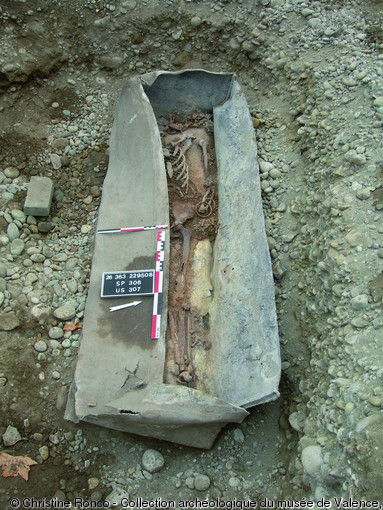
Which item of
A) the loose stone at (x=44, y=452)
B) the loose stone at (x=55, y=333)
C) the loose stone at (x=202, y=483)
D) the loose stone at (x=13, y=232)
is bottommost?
the loose stone at (x=202, y=483)

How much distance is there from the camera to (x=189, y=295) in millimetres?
4102

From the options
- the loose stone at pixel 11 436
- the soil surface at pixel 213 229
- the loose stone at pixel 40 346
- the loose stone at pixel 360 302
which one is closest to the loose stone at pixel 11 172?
the soil surface at pixel 213 229

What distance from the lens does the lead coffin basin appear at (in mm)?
3195

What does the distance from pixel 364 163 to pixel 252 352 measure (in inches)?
69.6

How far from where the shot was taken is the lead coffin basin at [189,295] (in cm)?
320

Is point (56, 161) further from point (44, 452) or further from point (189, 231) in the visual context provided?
point (44, 452)

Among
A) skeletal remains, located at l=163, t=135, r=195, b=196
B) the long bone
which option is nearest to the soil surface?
the long bone

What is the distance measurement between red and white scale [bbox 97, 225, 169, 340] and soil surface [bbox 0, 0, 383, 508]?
623 millimetres

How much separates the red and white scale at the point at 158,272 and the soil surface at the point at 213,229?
62cm

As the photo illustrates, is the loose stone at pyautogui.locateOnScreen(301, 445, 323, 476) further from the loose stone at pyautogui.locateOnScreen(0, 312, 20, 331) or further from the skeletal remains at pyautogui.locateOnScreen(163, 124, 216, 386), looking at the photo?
the loose stone at pyautogui.locateOnScreen(0, 312, 20, 331)

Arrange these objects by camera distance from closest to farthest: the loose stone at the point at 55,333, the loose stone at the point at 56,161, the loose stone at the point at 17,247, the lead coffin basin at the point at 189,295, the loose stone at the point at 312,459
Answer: the loose stone at the point at 312,459
the lead coffin basin at the point at 189,295
the loose stone at the point at 55,333
the loose stone at the point at 17,247
the loose stone at the point at 56,161

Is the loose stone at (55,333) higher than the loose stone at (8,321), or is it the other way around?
the loose stone at (8,321)

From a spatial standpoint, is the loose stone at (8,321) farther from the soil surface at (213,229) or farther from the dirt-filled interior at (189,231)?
the dirt-filled interior at (189,231)

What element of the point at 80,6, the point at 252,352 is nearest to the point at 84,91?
the point at 80,6
